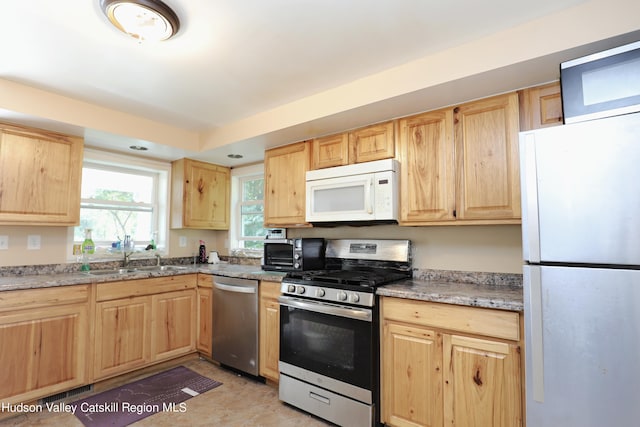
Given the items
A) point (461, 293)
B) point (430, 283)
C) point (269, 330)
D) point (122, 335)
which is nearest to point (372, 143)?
point (430, 283)

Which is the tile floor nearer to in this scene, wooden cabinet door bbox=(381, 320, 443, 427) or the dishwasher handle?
wooden cabinet door bbox=(381, 320, 443, 427)

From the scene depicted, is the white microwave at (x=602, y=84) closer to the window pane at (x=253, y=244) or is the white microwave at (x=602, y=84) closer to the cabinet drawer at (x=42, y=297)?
the window pane at (x=253, y=244)

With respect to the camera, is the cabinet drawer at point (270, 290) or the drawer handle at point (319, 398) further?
the cabinet drawer at point (270, 290)

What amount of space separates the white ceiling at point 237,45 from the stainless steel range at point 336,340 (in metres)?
1.20

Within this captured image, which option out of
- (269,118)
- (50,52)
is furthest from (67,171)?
(269,118)

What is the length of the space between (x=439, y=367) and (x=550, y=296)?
0.75m

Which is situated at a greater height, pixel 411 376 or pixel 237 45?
pixel 237 45

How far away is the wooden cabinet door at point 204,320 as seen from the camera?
307cm

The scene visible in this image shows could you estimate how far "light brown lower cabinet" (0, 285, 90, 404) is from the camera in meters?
2.18

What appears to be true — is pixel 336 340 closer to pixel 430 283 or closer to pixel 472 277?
pixel 430 283

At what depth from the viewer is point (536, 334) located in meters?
1.38

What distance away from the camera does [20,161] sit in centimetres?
253

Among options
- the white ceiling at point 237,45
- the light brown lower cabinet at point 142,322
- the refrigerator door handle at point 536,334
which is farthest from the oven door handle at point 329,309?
the white ceiling at point 237,45

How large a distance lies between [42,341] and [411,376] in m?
2.50
